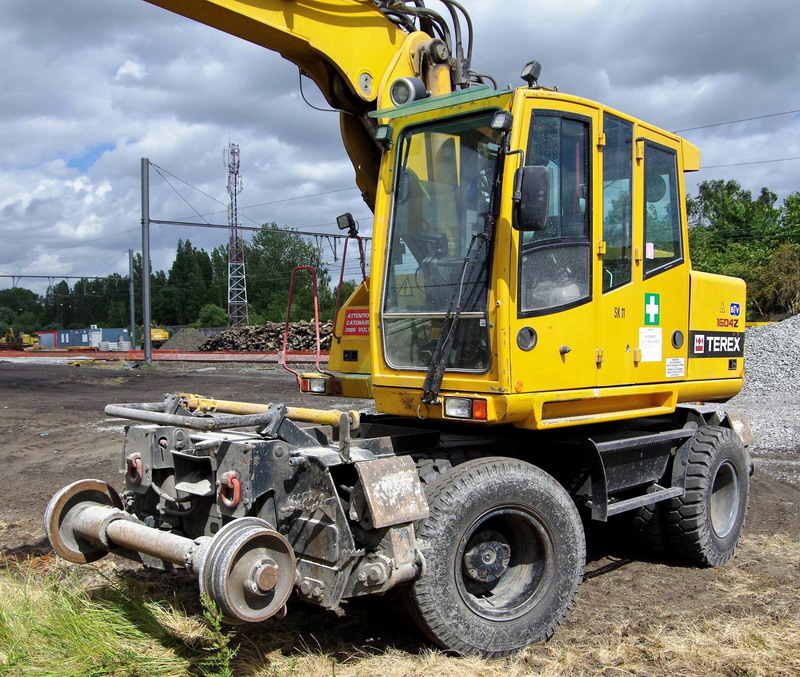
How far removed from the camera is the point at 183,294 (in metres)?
90.2

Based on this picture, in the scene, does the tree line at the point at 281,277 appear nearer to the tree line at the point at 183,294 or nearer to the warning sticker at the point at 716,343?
the tree line at the point at 183,294

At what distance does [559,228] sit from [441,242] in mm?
695

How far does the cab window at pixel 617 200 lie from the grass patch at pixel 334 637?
6.83 ft

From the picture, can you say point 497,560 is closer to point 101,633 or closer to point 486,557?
point 486,557

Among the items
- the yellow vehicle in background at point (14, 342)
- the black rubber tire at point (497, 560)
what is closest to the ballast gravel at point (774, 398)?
the black rubber tire at point (497, 560)

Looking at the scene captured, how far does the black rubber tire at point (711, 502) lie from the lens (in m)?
5.71

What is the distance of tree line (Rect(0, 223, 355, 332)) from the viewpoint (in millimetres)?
76125

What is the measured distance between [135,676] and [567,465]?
2.86 m

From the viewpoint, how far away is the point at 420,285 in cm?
462

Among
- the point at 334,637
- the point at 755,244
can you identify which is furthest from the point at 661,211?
the point at 755,244

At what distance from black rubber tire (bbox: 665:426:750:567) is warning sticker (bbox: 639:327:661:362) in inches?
43.8

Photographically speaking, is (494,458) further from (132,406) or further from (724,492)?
(724,492)

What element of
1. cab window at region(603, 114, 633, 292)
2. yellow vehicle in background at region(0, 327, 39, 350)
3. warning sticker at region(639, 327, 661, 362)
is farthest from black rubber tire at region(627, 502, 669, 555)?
yellow vehicle in background at region(0, 327, 39, 350)

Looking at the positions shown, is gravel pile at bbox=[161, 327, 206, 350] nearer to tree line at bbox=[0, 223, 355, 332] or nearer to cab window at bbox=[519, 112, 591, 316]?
tree line at bbox=[0, 223, 355, 332]
